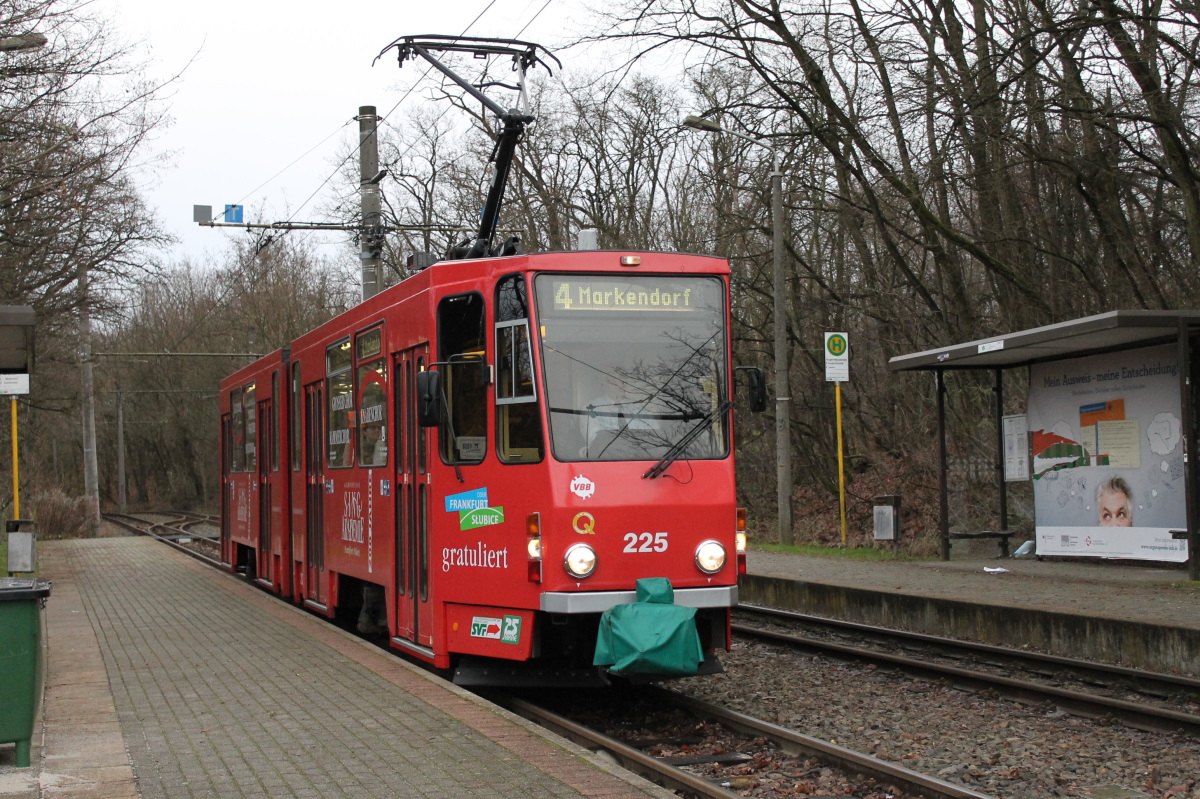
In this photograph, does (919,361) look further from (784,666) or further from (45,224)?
(45,224)

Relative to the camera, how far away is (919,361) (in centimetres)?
1619

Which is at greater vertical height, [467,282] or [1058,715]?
[467,282]

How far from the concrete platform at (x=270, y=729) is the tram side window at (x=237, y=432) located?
586cm

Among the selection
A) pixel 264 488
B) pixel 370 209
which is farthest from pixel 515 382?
pixel 370 209

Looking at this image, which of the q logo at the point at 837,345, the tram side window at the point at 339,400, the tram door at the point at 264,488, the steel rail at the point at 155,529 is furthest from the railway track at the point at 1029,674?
the steel rail at the point at 155,529

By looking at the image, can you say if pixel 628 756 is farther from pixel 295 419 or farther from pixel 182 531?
pixel 182 531

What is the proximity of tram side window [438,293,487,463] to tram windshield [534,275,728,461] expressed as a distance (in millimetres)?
581

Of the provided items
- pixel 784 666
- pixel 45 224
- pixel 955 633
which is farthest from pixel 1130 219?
pixel 45 224

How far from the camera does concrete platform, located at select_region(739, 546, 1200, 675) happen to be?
1048 cm

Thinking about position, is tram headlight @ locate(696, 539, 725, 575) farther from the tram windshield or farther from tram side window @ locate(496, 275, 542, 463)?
tram side window @ locate(496, 275, 542, 463)

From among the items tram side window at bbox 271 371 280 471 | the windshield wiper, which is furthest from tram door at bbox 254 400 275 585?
the windshield wiper

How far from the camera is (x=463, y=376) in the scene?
899 cm

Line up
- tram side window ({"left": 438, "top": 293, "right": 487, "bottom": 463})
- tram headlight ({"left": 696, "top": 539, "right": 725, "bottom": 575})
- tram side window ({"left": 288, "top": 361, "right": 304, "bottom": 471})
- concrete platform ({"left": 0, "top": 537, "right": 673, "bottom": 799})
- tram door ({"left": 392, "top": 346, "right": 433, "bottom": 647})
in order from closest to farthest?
concrete platform ({"left": 0, "top": 537, "right": 673, "bottom": 799}) < tram headlight ({"left": 696, "top": 539, "right": 725, "bottom": 575}) < tram side window ({"left": 438, "top": 293, "right": 487, "bottom": 463}) < tram door ({"left": 392, "top": 346, "right": 433, "bottom": 647}) < tram side window ({"left": 288, "top": 361, "right": 304, "bottom": 471})

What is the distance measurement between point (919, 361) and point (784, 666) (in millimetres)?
6257
